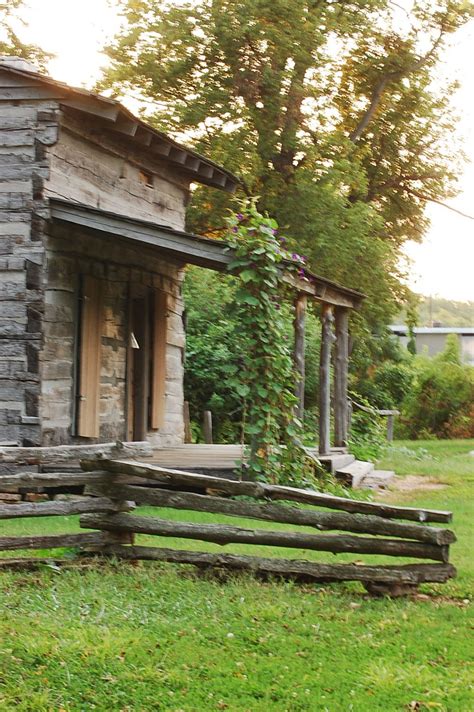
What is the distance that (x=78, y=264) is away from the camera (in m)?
11.6

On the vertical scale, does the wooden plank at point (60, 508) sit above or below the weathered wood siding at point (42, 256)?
below

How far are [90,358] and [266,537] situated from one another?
557cm

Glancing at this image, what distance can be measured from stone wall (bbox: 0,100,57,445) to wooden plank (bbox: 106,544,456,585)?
413 centimetres

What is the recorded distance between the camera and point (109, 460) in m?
6.82

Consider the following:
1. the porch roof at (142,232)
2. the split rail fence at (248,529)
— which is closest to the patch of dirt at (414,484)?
the porch roof at (142,232)

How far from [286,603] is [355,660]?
1024 millimetres

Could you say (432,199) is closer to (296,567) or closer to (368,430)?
(368,430)

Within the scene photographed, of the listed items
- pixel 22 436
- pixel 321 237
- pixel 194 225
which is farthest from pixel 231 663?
pixel 194 225

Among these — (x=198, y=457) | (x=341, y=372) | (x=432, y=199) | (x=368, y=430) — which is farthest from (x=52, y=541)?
(x=432, y=199)

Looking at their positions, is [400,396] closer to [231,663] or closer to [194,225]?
[194,225]

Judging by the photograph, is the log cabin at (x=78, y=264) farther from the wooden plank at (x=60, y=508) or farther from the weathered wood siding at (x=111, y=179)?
the wooden plank at (x=60, y=508)

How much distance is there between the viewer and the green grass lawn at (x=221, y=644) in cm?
461

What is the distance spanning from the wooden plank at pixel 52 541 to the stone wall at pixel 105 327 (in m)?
3.96

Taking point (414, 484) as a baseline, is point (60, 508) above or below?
above
